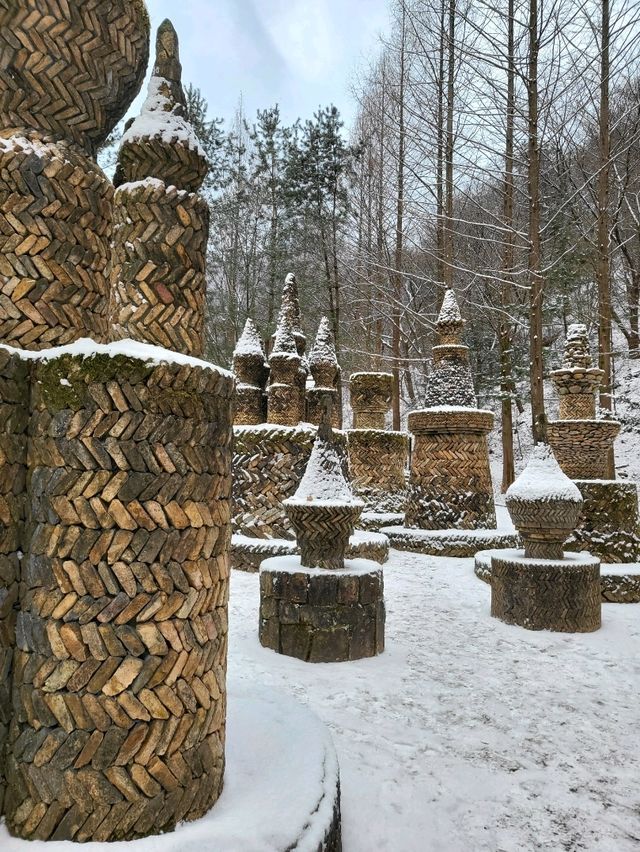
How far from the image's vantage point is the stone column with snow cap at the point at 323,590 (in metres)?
5.37

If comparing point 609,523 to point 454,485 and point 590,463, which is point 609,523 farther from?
point 454,485

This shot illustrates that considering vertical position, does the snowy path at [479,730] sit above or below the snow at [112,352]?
below

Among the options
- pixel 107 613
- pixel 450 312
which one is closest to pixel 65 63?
pixel 107 613

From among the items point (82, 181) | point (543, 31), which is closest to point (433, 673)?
point (82, 181)

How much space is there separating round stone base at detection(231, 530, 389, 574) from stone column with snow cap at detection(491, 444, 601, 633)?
8.12 ft

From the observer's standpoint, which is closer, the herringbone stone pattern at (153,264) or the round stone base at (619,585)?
the herringbone stone pattern at (153,264)

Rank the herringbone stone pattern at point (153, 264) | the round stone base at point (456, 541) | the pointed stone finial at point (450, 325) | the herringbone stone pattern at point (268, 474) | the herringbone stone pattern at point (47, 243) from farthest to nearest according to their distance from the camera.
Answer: the pointed stone finial at point (450, 325) < the round stone base at point (456, 541) < the herringbone stone pattern at point (268, 474) < the herringbone stone pattern at point (153, 264) < the herringbone stone pattern at point (47, 243)

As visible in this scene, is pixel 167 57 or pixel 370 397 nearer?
pixel 167 57

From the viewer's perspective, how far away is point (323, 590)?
539cm

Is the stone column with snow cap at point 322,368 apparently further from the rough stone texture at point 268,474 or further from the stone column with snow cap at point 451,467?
the rough stone texture at point 268,474

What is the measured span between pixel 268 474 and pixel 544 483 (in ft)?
14.5

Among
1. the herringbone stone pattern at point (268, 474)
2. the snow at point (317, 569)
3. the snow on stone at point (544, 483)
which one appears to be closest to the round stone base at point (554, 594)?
the snow on stone at point (544, 483)

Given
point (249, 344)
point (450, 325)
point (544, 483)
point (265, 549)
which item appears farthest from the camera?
point (249, 344)

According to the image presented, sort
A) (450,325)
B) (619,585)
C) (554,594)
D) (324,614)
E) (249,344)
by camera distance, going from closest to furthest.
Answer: (324,614) → (554,594) → (619,585) → (450,325) → (249,344)
